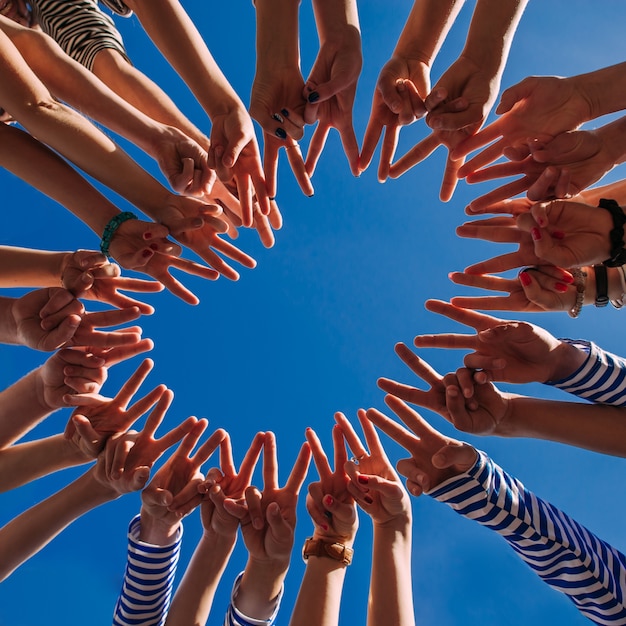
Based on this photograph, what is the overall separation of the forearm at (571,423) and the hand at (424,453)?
25 centimetres

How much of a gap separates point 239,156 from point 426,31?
1.02m

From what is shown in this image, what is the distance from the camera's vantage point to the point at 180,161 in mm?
2779

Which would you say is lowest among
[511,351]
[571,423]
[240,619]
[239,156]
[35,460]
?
[240,619]

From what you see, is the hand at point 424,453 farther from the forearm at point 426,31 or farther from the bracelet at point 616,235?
the forearm at point 426,31

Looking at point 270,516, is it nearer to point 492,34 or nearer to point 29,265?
point 29,265

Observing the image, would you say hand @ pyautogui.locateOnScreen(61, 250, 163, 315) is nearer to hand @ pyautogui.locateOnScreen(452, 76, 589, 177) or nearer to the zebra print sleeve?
the zebra print sleeve

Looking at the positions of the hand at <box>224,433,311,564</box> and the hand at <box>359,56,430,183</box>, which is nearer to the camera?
the hand at <box>359,56,430,183</box>

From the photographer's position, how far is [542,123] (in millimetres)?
2496

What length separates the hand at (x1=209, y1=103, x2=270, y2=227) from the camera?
2666mm

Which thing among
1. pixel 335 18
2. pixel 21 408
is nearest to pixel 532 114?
pixel 335 18

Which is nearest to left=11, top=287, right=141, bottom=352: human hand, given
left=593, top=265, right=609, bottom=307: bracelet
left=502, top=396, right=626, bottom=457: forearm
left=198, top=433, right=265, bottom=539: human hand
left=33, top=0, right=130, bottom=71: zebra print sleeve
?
left=198, top=433, right=265, bottom=539: human hand

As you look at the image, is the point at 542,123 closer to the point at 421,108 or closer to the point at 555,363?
the point at 421,108

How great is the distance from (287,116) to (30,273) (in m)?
1.47

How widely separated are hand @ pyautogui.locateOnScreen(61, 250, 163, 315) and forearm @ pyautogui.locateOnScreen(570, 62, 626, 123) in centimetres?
209
